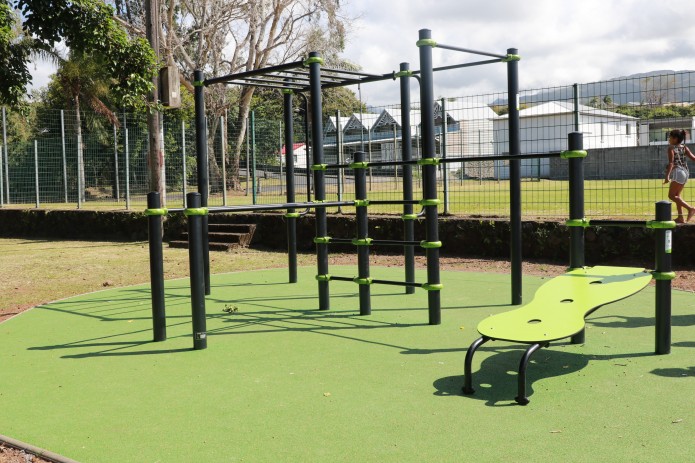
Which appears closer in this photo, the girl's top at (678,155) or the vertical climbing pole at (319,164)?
the vertical climbing pole at (319,164)

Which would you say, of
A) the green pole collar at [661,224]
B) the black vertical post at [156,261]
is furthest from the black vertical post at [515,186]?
the black vertical post at [156,261]

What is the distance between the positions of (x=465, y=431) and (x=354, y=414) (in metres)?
0.61

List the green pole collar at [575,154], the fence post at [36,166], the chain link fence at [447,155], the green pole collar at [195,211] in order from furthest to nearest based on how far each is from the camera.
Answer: the fence post at [36,166] → the chain link fence at [447,155] → the green pole collar at [195,211] → the green pole collar at [575,154]

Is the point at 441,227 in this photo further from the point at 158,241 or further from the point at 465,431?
the point at 465,431

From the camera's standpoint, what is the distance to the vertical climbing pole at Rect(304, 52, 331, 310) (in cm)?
651

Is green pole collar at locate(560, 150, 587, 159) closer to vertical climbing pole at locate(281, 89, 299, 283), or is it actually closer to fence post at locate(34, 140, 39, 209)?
vertical climbing pole at locate(281, 89, 299, 283)

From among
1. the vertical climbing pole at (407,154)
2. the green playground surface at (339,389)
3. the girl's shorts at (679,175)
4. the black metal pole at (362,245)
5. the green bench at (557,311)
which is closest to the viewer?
the green playground surface at (339,389)

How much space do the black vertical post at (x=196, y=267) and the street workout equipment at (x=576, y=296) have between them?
216cm

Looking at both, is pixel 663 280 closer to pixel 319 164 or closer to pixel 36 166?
pixel 319 164

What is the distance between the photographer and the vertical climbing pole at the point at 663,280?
4.72 meters

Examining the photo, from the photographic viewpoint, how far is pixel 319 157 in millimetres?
6691

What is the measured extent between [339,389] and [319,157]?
3001 millimetres

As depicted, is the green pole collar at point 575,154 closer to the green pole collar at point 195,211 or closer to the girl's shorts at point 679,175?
the green pole collar at point 195,211

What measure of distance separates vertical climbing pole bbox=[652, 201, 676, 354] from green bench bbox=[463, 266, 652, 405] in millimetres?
128
